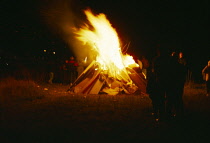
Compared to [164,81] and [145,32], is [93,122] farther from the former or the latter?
[145,32]

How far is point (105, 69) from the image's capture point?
14312mm

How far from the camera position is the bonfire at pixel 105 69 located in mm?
13883

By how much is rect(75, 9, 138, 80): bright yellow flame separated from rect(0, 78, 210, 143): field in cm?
320

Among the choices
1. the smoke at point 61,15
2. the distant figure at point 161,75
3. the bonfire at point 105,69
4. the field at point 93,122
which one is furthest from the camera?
the smoke at point 61,15

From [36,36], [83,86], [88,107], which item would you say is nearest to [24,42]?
[36,36]

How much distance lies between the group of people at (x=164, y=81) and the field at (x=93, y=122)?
1.85ft

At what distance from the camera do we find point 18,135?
6395 millimetres

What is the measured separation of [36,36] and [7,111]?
63.4 ft

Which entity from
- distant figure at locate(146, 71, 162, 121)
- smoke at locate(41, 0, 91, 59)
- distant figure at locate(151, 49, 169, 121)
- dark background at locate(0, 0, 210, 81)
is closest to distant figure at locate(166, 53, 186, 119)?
distant figure at locate(151, 49, 169, 121)

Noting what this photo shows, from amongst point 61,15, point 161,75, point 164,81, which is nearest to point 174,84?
point 164,81

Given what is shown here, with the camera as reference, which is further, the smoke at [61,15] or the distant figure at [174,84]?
the smoke at [61,15]

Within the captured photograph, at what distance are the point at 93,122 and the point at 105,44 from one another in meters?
7.28

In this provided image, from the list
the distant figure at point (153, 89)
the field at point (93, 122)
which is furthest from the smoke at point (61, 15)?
the distant figure at point (153, 89)

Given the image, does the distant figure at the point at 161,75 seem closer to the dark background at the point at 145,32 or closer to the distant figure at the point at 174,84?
the distant figure at the point at 174,84
